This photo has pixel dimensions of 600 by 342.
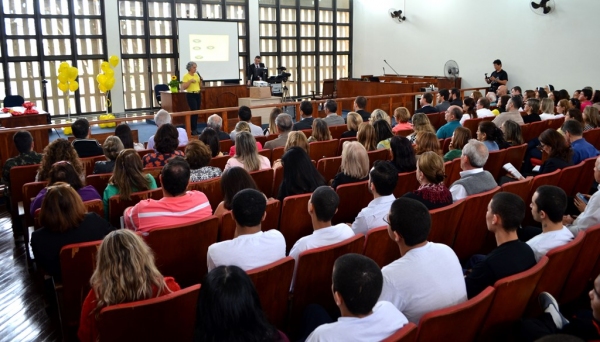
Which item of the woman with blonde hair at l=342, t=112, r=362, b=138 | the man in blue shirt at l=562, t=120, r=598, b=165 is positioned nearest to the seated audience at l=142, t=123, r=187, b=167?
the woman with blonde hair at l=342, t=112, r=362, b=138

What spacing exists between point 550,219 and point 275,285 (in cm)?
153

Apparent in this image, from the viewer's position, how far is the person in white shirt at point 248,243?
92.7 inches

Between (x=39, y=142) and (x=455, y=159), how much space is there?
240 inches

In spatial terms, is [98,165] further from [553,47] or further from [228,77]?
[553,47]

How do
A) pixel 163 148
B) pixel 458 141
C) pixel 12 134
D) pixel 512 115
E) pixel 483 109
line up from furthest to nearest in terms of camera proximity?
pixel 483 109 → pixel 512 115 → pixel 12 134 → pixel 458 141 → pixel 163 148

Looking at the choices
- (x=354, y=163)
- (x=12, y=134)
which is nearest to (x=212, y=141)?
(x=354, y=163)

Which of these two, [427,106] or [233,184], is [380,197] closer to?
[233,184]

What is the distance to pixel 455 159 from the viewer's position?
4.46 m

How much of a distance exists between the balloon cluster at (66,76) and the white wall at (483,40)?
30.8 ft

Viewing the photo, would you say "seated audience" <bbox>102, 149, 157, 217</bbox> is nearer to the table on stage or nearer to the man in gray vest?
the man in gray vest

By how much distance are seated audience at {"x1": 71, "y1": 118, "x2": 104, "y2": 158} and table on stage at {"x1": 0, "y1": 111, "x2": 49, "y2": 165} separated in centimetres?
134

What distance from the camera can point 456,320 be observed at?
1.73m

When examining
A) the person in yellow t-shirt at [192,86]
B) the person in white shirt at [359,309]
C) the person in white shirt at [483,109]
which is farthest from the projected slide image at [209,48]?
the person in white shirt at [359,309]

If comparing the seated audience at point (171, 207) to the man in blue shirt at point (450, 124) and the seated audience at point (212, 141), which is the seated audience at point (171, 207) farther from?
the man in blue shirt at point (450, 124)
